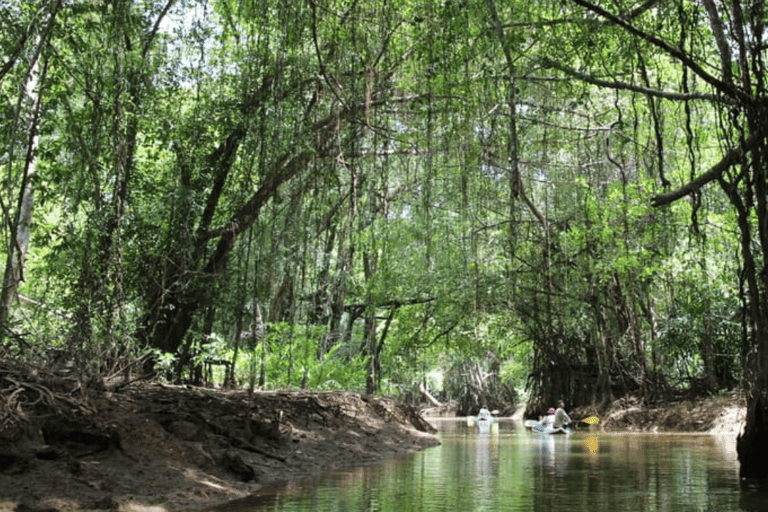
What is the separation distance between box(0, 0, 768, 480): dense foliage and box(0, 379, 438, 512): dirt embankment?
0.53 m

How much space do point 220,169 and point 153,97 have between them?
4.83 feet

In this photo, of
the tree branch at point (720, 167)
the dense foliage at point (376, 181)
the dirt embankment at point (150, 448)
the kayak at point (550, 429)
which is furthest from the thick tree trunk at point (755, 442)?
the kayak at point (550, 429)

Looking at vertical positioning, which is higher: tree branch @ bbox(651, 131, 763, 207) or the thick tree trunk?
tree branch @ bbox(651, 131, 763, 207)

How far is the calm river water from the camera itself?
14.4 ft

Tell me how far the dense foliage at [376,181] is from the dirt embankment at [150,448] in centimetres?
53

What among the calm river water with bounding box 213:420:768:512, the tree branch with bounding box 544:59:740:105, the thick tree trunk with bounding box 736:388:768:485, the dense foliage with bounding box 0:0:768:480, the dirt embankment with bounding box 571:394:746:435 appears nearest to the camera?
the calm river water with bounding box 213:420:768:512

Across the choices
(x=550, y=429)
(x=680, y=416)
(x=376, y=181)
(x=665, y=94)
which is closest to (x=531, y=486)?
(x=665, y=94)

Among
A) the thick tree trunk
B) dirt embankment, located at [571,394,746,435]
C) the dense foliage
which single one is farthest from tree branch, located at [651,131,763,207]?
dirt embankment, located at [571,394,746,435]

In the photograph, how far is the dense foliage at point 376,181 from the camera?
6.07 meters

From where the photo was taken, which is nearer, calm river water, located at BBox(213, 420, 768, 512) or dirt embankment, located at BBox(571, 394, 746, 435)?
calm river water, located at BBox(213, 420, 768, 512)

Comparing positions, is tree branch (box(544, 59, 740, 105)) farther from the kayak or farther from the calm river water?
the kayak

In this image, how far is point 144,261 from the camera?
9.08 meters

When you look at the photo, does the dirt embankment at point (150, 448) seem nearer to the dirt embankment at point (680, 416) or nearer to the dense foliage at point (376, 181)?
the dense foliage at point (376, 181)

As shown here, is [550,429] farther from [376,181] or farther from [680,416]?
[376,181]
